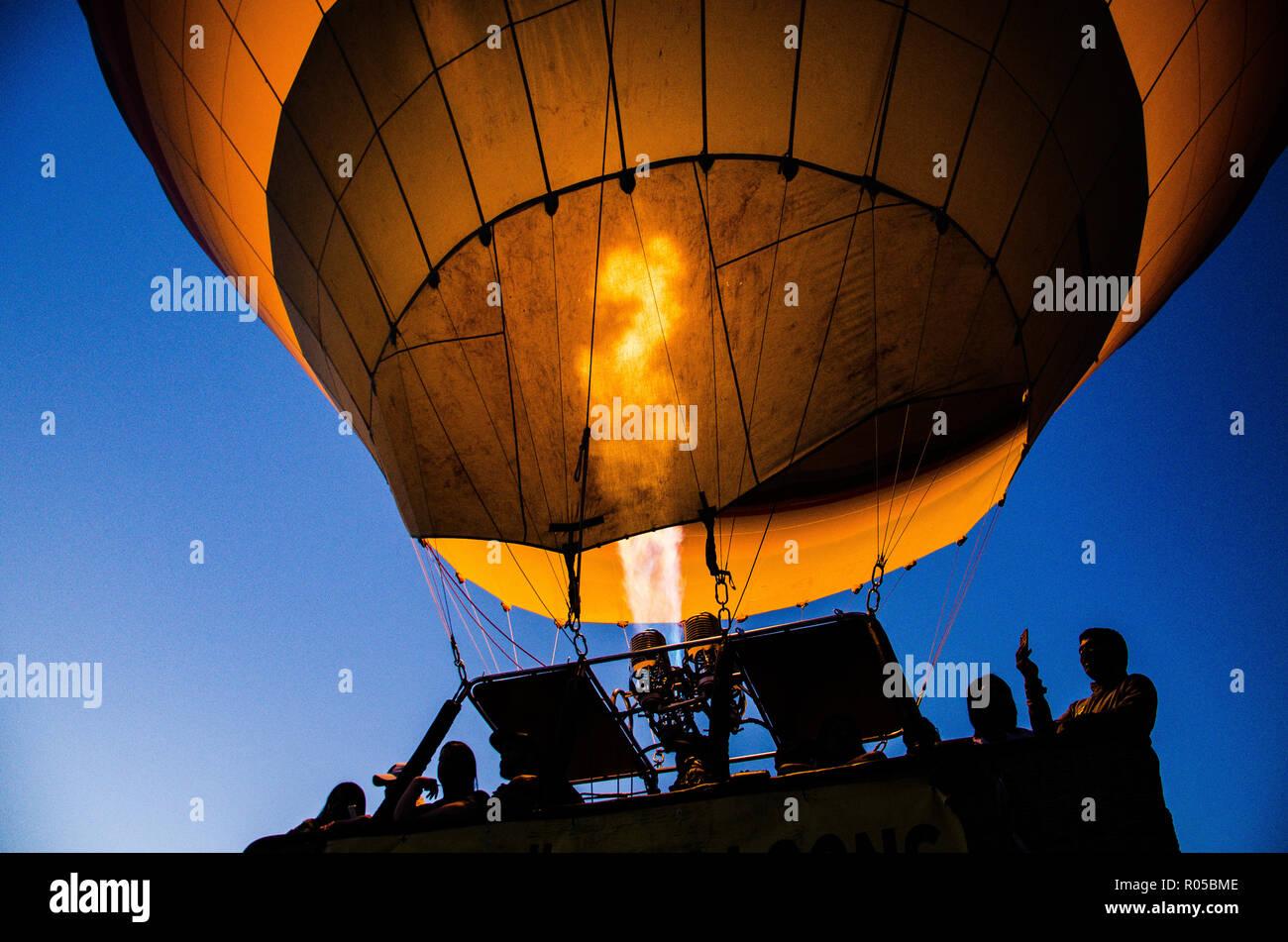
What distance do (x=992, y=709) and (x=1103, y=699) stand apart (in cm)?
51

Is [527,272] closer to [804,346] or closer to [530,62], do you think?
[530,62]

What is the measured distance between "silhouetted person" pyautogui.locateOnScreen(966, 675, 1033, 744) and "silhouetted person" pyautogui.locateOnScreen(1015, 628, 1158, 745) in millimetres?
171

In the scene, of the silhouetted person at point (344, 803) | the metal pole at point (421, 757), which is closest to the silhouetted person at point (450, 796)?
the metal pole at point (421, 757)

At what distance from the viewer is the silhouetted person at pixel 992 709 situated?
4.21 meters

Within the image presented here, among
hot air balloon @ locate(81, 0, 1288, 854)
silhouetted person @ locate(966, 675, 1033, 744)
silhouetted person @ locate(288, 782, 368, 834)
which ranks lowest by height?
silhouetted person @ locate(288, 782, 368, 834)

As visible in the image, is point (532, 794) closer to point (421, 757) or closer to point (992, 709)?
point (421, 757)

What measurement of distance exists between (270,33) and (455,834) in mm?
5914

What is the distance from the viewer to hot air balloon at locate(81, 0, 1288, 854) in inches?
239

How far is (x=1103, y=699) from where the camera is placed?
4.00m

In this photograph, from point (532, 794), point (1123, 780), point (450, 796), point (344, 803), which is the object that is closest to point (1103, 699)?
point (1123, 780)

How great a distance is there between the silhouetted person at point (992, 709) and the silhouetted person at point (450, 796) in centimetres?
252

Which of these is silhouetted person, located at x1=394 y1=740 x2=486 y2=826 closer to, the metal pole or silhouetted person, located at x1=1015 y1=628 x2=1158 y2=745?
the metal pole

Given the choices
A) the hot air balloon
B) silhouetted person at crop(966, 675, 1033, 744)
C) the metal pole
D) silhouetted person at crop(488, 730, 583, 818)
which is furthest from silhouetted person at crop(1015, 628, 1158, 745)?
the metal pole

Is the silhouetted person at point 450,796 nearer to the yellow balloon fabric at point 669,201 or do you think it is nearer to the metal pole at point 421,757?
the metal pole at point 421,757
